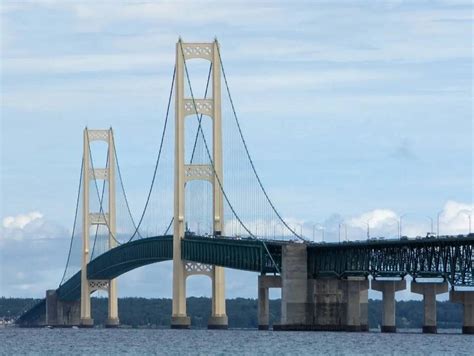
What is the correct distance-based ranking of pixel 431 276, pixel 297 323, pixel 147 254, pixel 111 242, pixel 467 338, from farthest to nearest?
pixel 111 242
pixel 147 254
pixel 297 323
pixel 431 276
pixel 467 338

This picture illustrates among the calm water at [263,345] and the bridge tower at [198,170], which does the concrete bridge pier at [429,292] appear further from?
the bridge tower at [198,170]

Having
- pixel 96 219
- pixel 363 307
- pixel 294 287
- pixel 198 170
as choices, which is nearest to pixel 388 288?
pixel 363 307

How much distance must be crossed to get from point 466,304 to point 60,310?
86.6 metres

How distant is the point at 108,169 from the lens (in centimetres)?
17312

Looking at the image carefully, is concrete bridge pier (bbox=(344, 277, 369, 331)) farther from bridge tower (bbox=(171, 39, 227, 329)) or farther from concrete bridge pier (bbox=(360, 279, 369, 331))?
bridge tower (bbox=(171, 39, 227, 329))

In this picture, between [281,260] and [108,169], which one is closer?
[281,260]

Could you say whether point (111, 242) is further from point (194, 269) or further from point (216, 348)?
point (216, 348)

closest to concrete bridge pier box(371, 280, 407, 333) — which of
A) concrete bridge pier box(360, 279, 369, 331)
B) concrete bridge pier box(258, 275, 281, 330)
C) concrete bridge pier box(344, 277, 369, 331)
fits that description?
concrete bridge pier box(344, 277, 369, 331)

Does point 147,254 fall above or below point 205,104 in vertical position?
below

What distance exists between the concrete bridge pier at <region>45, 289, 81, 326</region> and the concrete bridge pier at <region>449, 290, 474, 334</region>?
8079 centimetres

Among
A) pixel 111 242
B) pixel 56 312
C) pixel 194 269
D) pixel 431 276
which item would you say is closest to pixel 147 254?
pixel 194 269

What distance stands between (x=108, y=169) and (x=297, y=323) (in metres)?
54.2

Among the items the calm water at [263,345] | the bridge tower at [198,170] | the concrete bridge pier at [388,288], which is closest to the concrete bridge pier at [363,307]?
the concrete bridge pier at [388,288]

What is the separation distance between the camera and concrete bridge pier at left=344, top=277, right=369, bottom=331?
119812 mm
